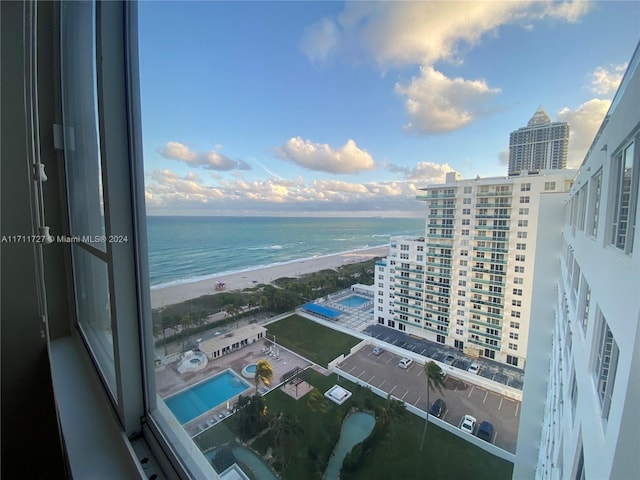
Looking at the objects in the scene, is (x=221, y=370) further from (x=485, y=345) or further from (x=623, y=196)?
(x=623, y=196)

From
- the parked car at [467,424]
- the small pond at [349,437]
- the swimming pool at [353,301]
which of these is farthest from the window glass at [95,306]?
the parked car at [467,424]

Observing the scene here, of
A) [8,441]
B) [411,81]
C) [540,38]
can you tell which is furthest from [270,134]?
[8,441]

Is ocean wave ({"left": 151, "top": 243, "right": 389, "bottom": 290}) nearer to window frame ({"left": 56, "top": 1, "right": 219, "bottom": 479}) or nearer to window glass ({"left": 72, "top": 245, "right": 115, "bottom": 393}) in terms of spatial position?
window frame ({"left": 56, "top": 1, "right": 219, "bottom": 479})

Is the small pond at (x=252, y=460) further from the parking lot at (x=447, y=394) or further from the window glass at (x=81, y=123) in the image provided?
the window glass at (x=81, y=123)

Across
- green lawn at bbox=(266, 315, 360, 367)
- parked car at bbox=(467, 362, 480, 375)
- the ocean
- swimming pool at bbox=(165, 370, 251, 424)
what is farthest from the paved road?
swimming pool at bbox=(165, 370, 251, 424)

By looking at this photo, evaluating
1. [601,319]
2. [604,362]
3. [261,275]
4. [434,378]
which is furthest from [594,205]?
[261,275]

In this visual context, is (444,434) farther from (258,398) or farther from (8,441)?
(8,441)
